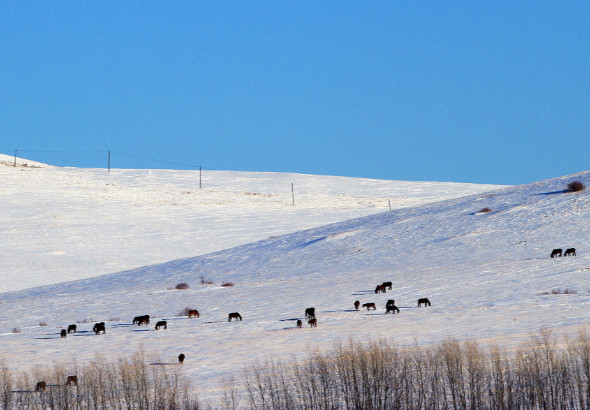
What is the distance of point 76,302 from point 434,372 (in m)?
25.9

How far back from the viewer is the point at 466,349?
21.9 meters

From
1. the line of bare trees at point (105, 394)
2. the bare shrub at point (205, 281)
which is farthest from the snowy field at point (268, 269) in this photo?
the line of bare trees at point (105, 394)

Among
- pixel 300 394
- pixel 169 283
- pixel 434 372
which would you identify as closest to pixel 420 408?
pixel 434 372

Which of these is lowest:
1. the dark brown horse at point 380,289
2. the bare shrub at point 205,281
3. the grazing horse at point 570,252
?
the dark brown horse at point 380,289

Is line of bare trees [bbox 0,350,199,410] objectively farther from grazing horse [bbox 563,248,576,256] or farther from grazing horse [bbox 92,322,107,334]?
grazing horse [bbox 563,248,576,256]

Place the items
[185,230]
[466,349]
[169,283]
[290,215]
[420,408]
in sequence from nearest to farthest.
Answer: [420,408]
[466,349]
[169,283]
[185,230]
[290,215]

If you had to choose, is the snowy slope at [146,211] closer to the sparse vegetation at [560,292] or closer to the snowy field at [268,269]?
the snowy field at [268,269]

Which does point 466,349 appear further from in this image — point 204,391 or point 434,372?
point 204,391

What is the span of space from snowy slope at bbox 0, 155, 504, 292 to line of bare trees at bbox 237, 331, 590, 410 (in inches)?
1348

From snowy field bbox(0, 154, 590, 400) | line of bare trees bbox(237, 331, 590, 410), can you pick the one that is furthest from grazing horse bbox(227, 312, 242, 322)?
line of bare trees bbox(237, 331, 590, 410)

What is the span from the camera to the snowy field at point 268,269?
28000mm

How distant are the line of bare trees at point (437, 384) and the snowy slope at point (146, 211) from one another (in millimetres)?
34235

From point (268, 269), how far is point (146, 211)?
30398mm

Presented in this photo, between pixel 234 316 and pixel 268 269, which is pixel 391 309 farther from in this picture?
pixel 268 269
